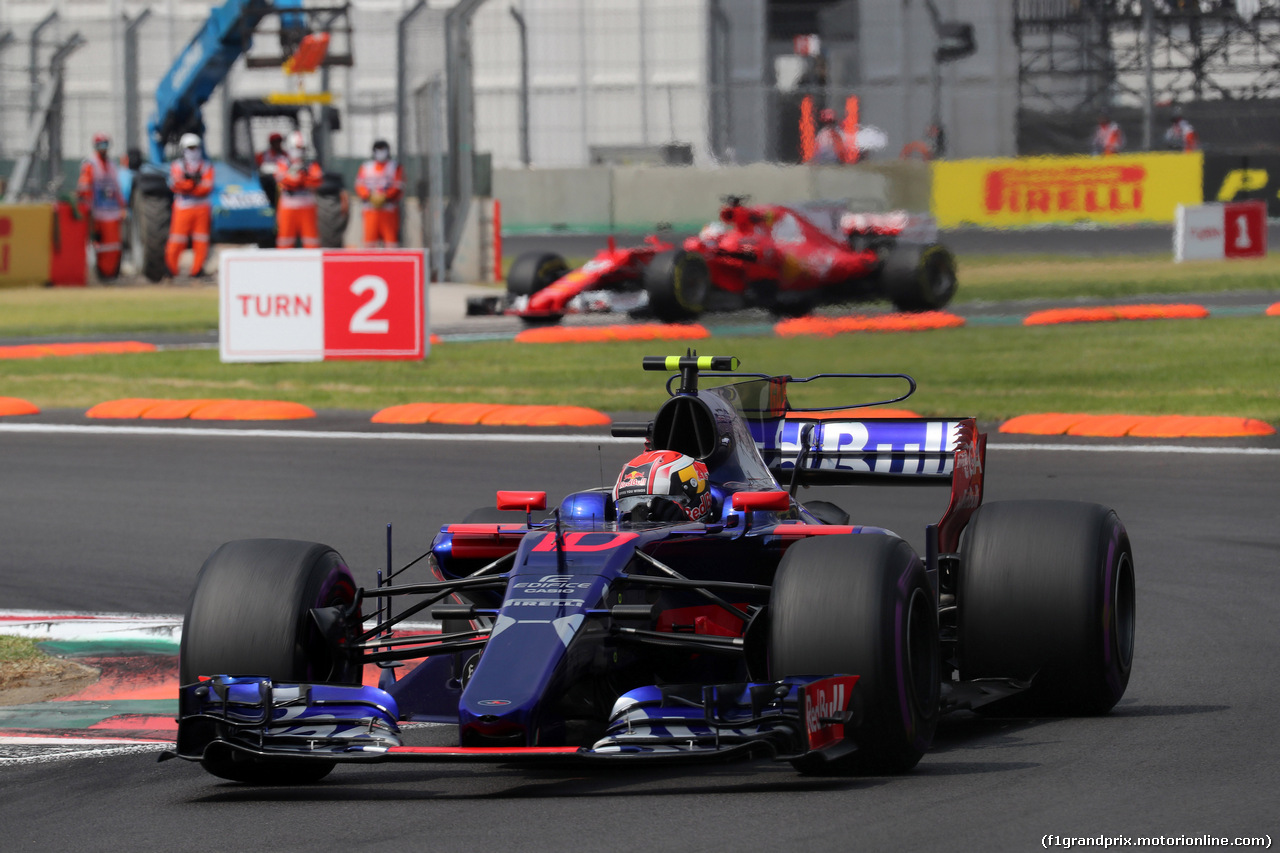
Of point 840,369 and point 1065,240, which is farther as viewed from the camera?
point 1065,240

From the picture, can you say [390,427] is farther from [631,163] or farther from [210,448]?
[631,163]

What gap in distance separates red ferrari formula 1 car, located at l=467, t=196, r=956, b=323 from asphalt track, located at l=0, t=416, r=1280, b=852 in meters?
11.1

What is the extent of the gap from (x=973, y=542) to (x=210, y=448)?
935 centimetres

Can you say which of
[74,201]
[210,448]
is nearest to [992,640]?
[210,448]

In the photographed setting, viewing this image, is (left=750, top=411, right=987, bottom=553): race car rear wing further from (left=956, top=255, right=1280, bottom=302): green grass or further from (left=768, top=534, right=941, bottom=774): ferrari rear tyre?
(left=956, top=255, right=1280, bottom=302): green grass

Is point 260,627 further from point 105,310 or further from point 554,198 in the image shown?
point 554,198

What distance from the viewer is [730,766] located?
6078mm

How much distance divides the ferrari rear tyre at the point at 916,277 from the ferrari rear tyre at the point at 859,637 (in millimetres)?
18566

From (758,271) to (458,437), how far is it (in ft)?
31.9

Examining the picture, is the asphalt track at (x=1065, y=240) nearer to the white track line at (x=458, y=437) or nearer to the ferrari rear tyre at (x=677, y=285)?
the ferrari rear tyre at (x=677, y=285)

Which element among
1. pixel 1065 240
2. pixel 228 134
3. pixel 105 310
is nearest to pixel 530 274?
pixel 105 310

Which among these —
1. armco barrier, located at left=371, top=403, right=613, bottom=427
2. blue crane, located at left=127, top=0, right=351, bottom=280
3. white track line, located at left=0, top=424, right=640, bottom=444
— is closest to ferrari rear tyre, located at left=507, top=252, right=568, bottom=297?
blue crane, located at left=127, top=0, right=351, bottom=280

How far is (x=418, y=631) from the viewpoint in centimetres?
846

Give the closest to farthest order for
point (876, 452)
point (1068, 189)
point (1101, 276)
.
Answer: point (876, 452)
point (1101, 276)
point (1068, 189)
